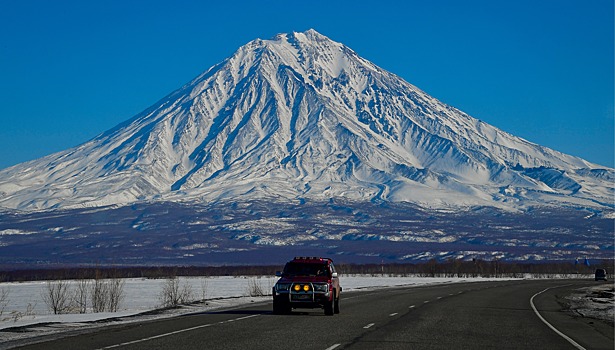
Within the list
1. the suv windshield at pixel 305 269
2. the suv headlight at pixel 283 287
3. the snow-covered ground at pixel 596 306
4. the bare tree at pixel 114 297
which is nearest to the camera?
the suv headlight at pixel 283 287

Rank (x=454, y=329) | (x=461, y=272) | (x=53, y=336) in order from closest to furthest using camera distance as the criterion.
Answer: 1. (x=53, y=336)
2. (x=454, y=329)
3. (x=461, y=272)

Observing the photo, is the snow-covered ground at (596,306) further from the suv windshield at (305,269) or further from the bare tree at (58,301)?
the bare tree at (58,301)

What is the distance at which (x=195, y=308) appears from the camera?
39469mm

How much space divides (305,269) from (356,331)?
8.06 metres

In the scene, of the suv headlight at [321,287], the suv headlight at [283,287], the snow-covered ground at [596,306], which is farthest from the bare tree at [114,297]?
the snow-covered ground at [596,306]

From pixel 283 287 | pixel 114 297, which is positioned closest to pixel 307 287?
pixel 283 287

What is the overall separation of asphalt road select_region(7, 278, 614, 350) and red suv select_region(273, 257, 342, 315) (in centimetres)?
48

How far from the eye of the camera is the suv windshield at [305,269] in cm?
3366

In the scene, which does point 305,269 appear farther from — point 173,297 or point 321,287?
point 173,297

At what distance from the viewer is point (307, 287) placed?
3266 cm

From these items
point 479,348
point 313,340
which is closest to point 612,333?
point 479,348

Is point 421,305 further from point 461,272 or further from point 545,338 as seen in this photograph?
point 461,272

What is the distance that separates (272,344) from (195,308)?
17.7 metres

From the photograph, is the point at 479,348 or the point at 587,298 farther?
the point at 587,298
